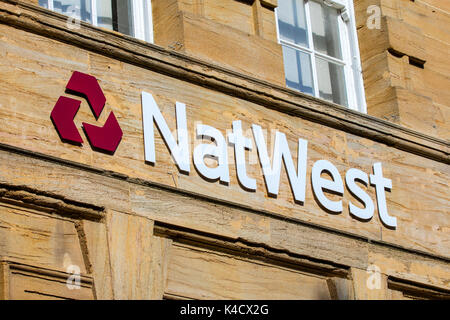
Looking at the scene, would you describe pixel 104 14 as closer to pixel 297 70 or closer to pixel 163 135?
pixel 163 135

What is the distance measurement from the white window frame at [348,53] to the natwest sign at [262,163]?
43.0 inches

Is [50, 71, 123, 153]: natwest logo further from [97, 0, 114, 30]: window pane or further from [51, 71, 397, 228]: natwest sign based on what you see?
[97, 0, 114, 30]: window pane

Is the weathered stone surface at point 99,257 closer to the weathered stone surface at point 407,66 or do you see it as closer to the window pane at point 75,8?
the window pane at point 75,8

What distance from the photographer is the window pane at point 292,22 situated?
10.8m

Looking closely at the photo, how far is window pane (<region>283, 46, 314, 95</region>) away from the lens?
34.9ft

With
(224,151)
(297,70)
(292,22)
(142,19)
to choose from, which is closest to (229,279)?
(224,151)

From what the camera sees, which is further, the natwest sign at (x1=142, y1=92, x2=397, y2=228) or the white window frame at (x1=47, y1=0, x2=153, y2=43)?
the white window frame at (x1=47, y1=0, x2=153, y2=43)

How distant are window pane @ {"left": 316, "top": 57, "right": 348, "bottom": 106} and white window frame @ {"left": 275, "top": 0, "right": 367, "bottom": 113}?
0.04 meters

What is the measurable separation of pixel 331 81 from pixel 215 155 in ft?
7.63

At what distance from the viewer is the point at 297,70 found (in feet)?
35.2

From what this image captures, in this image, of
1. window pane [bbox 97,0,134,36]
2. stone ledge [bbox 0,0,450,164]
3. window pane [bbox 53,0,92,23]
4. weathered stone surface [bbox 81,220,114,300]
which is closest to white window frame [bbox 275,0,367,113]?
stone ledge [bbox 0,0,450,164]

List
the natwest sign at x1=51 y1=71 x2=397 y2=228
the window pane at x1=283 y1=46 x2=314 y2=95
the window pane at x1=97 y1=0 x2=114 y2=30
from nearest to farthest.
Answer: the natwest sign at x1=51 y1=71 x2=397 y2=228 < the window pane at x1=97 y1=0 x2=114 y2=30 < the window pane at x1=283 y1=46 x2=314 y2=95
